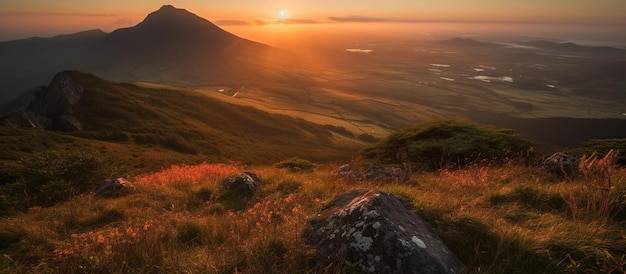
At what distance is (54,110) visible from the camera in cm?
7619

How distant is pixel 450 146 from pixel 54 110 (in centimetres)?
8985

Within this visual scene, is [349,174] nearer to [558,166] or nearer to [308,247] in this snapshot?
[558,166]

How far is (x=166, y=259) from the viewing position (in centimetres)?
466

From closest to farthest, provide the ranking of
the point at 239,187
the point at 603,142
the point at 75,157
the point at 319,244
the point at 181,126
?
1. the point at 319,244
2. the point at 239,187
3. the point at 75,157
4. the point at 603,142
5. the point at 181,126

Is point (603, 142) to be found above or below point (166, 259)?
below

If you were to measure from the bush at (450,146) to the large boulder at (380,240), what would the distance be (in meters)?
10.7

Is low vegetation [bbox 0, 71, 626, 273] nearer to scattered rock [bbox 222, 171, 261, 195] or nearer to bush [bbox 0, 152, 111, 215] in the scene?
bush [bbox 0, 152, 111, 215]

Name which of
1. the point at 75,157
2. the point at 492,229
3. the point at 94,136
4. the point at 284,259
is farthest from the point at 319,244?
the point at 94,136

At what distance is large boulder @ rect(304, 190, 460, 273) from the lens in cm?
427

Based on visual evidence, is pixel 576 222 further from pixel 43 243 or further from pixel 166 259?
pixel 43 243

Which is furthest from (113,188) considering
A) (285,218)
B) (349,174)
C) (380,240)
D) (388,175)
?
(380,240)

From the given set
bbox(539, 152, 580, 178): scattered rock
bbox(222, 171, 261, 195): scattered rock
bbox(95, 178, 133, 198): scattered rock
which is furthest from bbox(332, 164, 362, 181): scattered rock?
bbox(95, 178, 133, 198): scattered rock

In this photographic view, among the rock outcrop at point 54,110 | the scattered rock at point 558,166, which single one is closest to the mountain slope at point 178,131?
the rock outcrop at point 54,110

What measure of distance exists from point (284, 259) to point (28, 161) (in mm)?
20093
